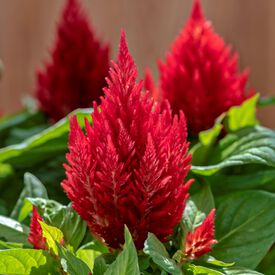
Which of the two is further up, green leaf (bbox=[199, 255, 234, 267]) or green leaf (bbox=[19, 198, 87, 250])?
green leaf (bbox=[19, 198, 87, 250])

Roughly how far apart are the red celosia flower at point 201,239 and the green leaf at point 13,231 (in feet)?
0.60

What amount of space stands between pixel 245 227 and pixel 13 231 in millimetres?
245

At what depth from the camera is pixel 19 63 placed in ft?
6.26

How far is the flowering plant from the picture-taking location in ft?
1.89

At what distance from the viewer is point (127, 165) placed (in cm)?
59

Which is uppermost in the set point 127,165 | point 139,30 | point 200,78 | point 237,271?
point 139,30

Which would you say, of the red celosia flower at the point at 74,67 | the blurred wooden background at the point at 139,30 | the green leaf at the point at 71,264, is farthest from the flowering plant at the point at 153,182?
the blurred wooden background at the point at 139,30

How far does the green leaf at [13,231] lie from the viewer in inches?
26.7

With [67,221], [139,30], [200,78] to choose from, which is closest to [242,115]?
[200,78]

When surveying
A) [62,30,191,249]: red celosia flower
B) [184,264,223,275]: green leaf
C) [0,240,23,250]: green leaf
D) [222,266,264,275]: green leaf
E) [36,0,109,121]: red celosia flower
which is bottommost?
[222,266,264,275]: green leaf

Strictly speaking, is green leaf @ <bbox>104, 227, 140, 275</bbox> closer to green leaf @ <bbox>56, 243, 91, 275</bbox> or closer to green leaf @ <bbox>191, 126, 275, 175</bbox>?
green leaf @ <bbox>56, 243, 91, 275</bbox>

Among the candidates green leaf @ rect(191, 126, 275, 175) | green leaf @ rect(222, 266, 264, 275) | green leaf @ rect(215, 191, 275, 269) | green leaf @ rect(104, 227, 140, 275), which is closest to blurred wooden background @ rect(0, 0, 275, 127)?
green leaf @ rect(191, 126, 275, 175)

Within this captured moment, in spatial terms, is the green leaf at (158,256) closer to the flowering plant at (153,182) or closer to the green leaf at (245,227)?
the flowering plant at (153,182)

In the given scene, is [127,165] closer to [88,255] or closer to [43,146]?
[88,255]
